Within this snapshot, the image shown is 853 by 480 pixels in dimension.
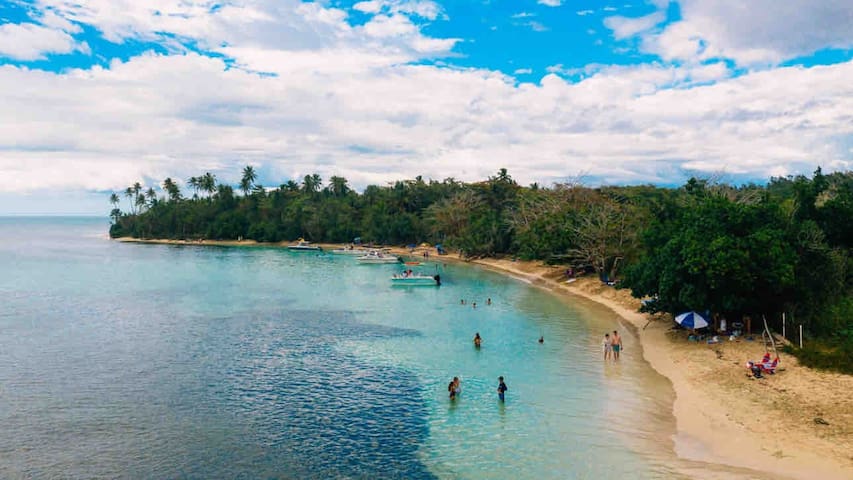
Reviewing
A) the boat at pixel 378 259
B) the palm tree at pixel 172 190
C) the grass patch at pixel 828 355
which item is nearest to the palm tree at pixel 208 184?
the palm tree at pixel 172 190

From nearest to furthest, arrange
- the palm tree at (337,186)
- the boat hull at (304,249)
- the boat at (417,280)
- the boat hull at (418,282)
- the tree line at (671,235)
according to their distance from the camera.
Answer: the tree line at (671,235), the boat hull at (418,282), the boat at (417,280), the boat hull at (304,249), the palm tree at (337,186)

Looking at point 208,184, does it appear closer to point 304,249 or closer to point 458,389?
point 304,249

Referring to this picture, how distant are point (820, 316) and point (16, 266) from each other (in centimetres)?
12116

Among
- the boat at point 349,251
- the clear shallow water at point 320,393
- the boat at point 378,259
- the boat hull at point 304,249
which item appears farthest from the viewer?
the boat hull at point 304,249

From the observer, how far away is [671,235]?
145ft

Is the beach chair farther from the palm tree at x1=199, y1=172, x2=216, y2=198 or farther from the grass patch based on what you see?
the palm tree at x1=199, y1=172, x2=216, y2=198

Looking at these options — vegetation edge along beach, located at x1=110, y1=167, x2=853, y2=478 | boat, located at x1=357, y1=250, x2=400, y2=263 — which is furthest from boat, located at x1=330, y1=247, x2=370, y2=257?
vegetation edge along beach, located at x1=110, y1=167, x2=853, y2=478

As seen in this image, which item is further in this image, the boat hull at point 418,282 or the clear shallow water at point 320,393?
the boat hull at point 418,282

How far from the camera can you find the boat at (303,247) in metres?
138

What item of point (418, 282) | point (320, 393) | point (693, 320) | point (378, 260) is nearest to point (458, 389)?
point (320, 393)

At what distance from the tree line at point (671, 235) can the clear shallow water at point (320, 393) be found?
292 inches

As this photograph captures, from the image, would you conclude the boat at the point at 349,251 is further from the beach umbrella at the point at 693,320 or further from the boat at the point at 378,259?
the beach umbrella at the point at 693,320

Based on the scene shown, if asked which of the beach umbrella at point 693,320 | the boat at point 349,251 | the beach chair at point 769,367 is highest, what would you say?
the boat at point 349,251

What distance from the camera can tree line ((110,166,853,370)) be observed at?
35875mm
